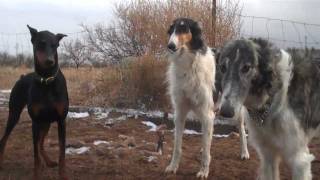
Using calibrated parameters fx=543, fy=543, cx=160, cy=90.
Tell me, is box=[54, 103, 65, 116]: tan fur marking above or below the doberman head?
below

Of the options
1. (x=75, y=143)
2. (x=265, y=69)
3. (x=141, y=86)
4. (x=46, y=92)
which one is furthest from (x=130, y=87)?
(x=265, y=69)

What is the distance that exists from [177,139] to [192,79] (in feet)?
2.71

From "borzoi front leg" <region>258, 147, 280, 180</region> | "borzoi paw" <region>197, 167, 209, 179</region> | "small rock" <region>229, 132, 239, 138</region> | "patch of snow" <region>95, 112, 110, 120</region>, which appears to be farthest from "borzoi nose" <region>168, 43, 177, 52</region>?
"patch of snow" <region>95, 112, 110, 120</region>

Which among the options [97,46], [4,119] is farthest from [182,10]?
[4,119]

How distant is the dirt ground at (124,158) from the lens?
22.0 feet

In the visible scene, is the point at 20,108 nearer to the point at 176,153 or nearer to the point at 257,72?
the point at 176,153

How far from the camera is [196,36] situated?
748cm

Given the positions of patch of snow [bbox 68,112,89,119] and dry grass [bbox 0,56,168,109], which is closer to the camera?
patch of snow [bbox 68,112,89,119]

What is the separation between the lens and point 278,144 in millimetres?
4531

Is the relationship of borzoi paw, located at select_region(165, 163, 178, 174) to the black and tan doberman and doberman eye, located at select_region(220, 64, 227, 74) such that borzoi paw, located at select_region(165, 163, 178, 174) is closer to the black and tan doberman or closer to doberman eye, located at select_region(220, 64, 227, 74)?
the black and tan doberman

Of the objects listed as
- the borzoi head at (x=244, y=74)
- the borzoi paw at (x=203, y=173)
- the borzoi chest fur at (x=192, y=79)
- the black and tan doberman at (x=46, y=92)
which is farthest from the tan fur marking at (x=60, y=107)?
the borzoi head at (x=244, y=74)

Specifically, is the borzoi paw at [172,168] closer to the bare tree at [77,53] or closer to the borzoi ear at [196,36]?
the borzoi ear at [196,36]

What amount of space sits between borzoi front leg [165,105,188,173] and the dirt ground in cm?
11

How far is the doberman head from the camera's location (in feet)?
20.3
